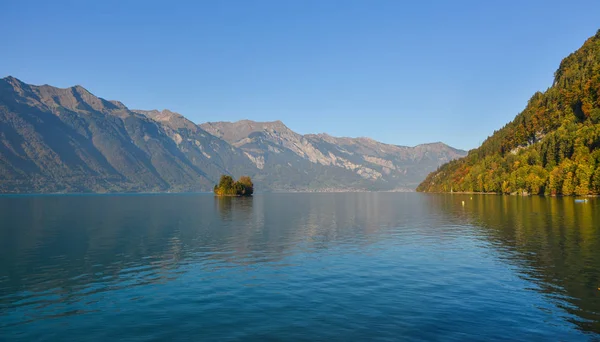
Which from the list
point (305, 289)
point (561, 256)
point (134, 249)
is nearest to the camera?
point (305, 289)

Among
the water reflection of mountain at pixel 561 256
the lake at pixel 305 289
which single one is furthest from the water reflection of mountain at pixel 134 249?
the water reflection of mountain at pixel 561 256

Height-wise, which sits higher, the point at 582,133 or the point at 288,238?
the point at 582,133

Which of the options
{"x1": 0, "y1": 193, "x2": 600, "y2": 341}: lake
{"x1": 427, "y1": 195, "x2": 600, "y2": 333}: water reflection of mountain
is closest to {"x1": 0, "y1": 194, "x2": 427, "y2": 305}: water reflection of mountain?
{"x1": 0, "y1": 193, "x2": 600, "y2": 341}: lake

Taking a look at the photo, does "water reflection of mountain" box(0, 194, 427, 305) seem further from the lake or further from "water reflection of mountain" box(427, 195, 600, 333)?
"water reflection of mountain" box(427, 195, 600, 333)

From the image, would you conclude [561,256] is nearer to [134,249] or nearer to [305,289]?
[305,289]

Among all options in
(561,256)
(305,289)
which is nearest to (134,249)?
(305,289)

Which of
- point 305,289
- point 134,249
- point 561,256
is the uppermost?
point 561,256

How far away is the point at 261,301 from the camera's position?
31.6 meters

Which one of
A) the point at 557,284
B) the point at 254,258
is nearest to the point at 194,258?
the point at 254,258

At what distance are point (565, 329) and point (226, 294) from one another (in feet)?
82.5

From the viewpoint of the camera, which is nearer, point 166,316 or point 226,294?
point 166,316

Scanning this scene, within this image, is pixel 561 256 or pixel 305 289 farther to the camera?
pixel 561 256

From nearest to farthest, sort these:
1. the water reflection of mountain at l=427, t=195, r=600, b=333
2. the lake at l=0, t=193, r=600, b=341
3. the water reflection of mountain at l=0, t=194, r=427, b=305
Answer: the lake at l=0, t=193, r=600, b=341
the water reflection of mountain at l=427, t=195, r=600, b=333
the water reflection of mountain at l=0, t=194, r=427, b=305

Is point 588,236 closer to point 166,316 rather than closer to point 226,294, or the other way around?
point 226,294
